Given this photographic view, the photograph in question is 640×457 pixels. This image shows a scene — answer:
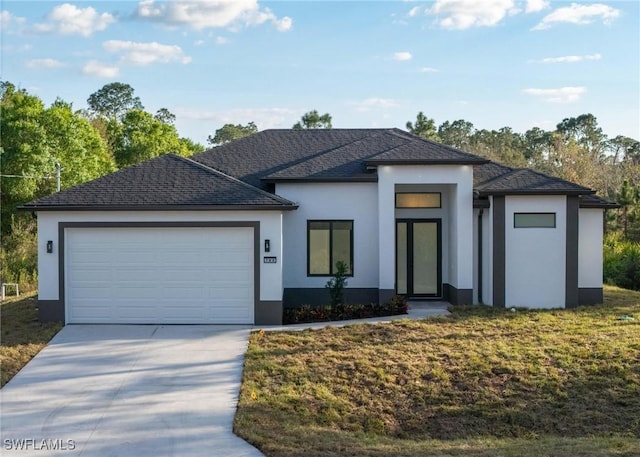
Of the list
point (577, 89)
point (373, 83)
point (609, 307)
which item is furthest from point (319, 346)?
point (577, 89)

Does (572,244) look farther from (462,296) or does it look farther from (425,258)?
(425,258)

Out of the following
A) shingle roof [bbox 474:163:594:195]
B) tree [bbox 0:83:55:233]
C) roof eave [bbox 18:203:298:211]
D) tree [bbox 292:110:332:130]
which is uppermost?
tree [bbox 292:110:332:130]

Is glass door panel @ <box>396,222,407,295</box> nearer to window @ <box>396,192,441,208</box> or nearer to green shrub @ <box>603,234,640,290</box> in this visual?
window @ <box>396,192,441,208</box>

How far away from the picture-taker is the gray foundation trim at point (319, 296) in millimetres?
16172

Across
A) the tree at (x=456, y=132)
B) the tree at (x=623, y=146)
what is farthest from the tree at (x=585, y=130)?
the tree at (x=456, y=132)

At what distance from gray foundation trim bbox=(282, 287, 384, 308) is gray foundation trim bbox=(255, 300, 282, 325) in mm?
2237

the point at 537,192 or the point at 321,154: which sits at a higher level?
the point at 321,154

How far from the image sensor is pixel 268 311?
1394cm

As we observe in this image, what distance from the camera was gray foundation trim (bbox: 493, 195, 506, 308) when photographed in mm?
15453

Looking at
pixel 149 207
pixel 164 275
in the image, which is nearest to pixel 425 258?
pixel 164 275

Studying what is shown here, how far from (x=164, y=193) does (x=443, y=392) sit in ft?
24.9

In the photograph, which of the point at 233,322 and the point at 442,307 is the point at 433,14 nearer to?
the point at 442,307

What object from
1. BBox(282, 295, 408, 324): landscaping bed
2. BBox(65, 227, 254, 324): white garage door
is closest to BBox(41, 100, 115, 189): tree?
BBox(65, 227, 254, 324): white garage door

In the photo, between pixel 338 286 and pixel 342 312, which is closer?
pixel 342 312
